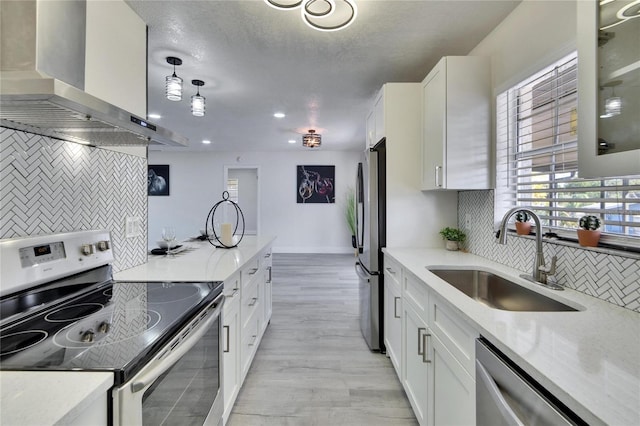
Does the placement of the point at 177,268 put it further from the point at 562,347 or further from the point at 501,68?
the point at 501,68

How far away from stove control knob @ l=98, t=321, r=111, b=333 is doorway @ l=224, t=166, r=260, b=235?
6539 millimetres

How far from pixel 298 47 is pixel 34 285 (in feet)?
7.00

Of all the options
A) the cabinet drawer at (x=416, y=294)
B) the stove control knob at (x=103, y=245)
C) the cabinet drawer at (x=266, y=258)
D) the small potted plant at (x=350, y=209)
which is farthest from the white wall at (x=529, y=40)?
the small potted plant at (x=350, y=209)

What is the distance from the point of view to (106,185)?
161 cm

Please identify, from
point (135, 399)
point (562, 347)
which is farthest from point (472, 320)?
point (135, 399)

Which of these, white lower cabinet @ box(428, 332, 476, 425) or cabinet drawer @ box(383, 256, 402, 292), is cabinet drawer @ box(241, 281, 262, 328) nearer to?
cabinet drawer @ box(383, 256, 402, 292)

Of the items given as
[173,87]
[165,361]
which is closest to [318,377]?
[165,361]

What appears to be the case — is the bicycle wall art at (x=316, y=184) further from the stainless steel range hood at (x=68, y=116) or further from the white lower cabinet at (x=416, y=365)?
the stainless steel range hood at (x=68, y=116)

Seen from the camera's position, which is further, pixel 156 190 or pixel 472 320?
pixel 156 190

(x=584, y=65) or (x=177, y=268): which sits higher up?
(x=584, y=65)

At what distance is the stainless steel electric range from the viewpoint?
78 cm

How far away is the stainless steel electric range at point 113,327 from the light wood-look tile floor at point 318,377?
A: 1.80ft

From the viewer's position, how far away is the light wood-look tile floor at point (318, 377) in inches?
70.8

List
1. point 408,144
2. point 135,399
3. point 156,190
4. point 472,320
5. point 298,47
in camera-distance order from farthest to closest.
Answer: point 156,190 → point 408,144 → point 298,47 → point 472,320 → point 135,399
